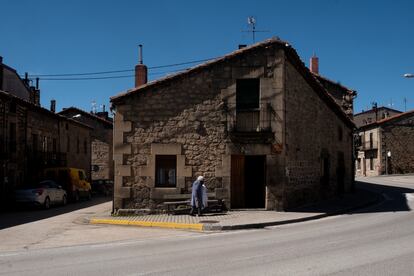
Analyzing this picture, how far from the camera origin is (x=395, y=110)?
236ft

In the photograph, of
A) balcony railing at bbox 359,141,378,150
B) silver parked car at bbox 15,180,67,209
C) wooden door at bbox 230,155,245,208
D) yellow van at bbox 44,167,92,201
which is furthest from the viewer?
balcony railing at bbox 359,141,378,150

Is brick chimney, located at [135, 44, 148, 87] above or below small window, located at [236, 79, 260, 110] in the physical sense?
above

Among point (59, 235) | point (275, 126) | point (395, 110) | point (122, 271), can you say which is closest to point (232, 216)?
point (275, 126)

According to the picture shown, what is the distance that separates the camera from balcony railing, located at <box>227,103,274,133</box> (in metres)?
18.4

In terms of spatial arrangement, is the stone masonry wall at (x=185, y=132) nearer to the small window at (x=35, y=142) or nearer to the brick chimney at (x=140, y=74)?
the brick chimney at (x=140, y=74)

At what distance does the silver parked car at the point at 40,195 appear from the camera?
73.3ft

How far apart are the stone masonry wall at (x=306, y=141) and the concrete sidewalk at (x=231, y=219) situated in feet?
3.61

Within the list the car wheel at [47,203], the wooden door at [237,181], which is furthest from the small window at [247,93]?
the car wheel at [47,203]

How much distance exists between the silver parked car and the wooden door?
30.4 ft

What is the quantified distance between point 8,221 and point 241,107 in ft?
29.9

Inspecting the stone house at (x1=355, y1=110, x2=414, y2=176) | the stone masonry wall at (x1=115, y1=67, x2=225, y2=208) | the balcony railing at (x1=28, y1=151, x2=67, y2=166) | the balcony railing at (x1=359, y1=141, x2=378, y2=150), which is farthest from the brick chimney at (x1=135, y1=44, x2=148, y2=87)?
the balcony railing at (x1=359, y1=141, x2=378, y2=150)

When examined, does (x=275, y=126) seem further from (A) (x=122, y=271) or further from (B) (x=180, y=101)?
(A) (x=122, y=271)

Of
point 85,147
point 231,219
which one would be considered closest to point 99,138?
point 85,147

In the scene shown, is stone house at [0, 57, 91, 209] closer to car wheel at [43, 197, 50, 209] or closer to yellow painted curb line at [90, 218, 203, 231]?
car wheel at [43, 197, 50, 209]
